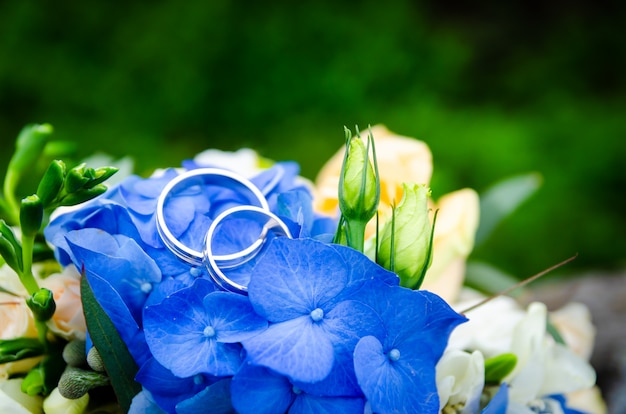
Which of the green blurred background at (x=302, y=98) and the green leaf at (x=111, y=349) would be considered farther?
the green blurred background at (x=302, y=98)

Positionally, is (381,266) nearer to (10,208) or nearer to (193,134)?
(10,208)

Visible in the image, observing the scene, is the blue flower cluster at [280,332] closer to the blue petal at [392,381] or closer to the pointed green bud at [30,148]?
the blue petal at [392,381]

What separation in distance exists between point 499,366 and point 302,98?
1.02 meters

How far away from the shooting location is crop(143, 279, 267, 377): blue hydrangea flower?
1.11 feet

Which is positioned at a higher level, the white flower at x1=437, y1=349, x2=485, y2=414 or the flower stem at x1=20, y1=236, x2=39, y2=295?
the flower stem at x1=20, y1=236, x2=39, y2=295

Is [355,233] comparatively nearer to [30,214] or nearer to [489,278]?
[30,214]

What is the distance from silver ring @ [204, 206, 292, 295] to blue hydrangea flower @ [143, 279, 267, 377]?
0.04ft

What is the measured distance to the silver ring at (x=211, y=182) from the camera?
0.37 metres

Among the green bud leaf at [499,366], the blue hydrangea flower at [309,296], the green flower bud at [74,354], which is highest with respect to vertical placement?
the blue hydrangea flower at [309,296]

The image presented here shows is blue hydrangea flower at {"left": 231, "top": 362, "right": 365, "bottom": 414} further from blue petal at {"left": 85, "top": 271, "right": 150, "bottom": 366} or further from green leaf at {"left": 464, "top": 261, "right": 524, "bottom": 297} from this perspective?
green leaf at {"left": 464, "top": 261, "right": 524, "bottom": 297}

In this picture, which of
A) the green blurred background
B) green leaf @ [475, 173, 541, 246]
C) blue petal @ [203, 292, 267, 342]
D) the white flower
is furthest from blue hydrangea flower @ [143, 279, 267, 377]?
the green blurred background

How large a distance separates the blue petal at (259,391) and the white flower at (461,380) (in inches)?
4.0

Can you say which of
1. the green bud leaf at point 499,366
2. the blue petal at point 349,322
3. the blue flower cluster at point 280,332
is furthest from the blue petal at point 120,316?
the green bud leaf at point 499,366

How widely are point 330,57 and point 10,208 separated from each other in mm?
1031
